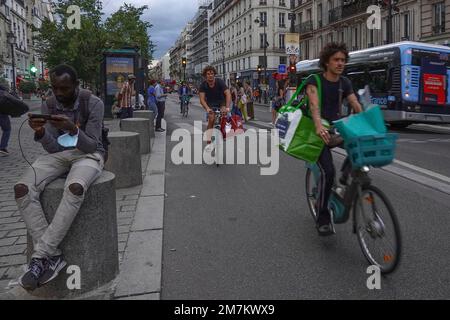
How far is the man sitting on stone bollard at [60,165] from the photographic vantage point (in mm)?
3404

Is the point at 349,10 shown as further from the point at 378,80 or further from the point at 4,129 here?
the point at 4,129

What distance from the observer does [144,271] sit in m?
3.95

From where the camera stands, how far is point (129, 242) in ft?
15.2

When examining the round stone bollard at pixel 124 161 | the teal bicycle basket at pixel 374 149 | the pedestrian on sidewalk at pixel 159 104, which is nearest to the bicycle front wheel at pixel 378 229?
the teal bicycle basket at pixel 374 149

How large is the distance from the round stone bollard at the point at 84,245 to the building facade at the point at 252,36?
60.9 meters

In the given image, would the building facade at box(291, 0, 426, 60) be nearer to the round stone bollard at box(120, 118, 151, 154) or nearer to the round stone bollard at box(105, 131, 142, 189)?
the round stone bollard at box(120, 118, 151, 154)

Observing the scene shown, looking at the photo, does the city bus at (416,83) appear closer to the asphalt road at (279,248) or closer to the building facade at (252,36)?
the asphalt road at (279,248)

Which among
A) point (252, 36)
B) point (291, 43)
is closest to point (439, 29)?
point (291, 43)

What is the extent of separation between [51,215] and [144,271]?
2.87 feet

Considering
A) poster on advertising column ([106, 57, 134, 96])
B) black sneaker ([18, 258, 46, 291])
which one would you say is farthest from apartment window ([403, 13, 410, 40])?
black sneaker ([18, 258, 46, 291])

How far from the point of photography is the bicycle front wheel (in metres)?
3.65

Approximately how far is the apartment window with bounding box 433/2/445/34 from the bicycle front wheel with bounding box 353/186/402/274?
1141 inches
